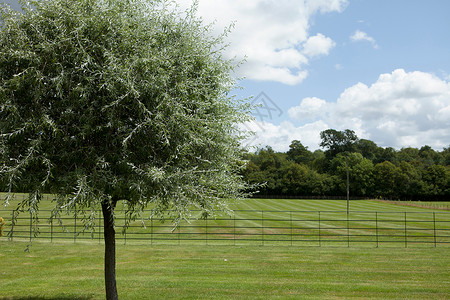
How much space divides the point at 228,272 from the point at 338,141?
143m

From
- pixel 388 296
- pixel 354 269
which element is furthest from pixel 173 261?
pixel 388 296

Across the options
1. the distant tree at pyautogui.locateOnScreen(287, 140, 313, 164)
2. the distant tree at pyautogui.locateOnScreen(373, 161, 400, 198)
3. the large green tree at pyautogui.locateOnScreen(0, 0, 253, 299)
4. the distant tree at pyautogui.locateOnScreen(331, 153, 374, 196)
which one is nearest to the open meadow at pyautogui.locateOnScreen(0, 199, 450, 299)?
the large green tree at pyautogui.locateOnScreen(0, 0, 253, 299)

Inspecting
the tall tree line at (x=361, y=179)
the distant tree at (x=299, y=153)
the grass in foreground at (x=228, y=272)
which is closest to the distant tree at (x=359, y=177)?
the tall tree line at (x=361, y=179)

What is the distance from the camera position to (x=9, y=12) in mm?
8695

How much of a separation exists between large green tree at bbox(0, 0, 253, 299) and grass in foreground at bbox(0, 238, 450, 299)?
8.28m

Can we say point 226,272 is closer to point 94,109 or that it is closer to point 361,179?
point 94,109

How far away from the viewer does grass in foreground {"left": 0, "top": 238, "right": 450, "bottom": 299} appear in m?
15.4

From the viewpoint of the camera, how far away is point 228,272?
768 inches

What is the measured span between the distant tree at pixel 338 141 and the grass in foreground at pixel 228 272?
4951 inches

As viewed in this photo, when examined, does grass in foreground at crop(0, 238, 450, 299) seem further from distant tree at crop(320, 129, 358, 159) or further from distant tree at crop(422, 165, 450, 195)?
distant tree at crop(320, 129, 358, 159)

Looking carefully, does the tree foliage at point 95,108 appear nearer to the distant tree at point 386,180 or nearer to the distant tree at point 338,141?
the distant tree at point 386,180

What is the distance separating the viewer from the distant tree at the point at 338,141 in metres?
149

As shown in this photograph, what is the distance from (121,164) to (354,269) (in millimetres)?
16680

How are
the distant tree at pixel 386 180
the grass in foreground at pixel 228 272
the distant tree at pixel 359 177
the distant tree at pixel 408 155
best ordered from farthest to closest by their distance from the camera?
the distant tree at pixel 408 155, the distant tree at pixel 359 177, the distant tree at pixel 386 180, the grass in foreground at pixel 228 272
